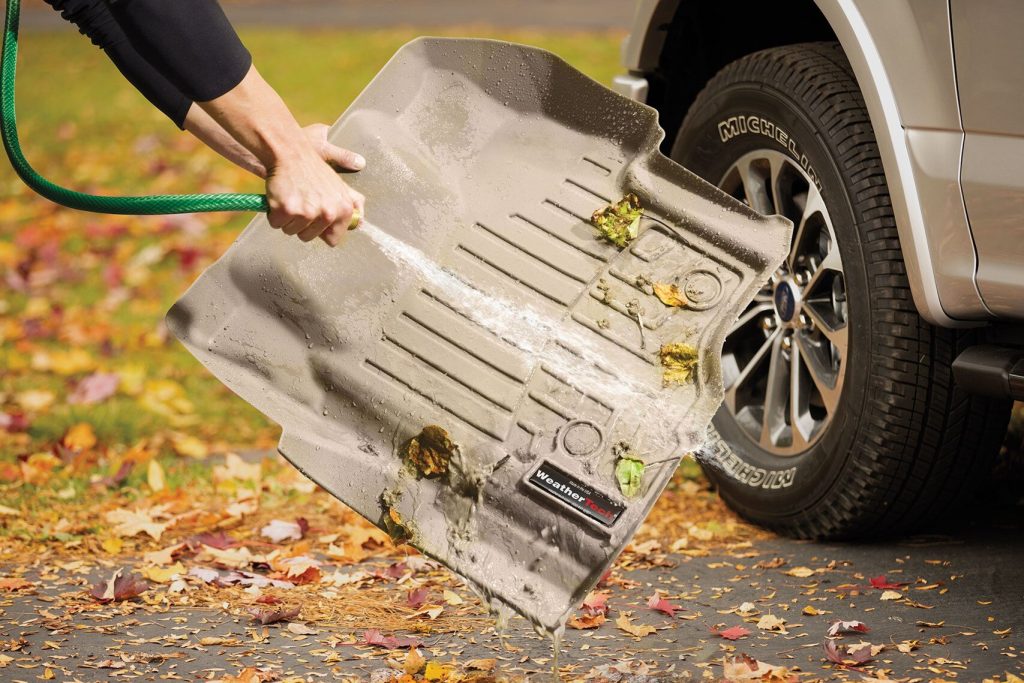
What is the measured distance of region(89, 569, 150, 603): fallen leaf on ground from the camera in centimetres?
299

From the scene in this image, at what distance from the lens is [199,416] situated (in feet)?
15.3

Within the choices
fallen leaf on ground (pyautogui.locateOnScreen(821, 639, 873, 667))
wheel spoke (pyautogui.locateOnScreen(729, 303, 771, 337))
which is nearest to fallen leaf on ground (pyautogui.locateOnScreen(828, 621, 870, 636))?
fallen leaf on ground (pyautogui.locateOnScreen(821, 639, 873, 667))

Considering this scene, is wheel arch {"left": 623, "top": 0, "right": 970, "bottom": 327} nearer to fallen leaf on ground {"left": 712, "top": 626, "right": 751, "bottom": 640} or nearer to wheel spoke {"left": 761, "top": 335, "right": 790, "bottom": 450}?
wheel spoke {"left": 761, "top": 335, "right": 790, "bottom": 450}

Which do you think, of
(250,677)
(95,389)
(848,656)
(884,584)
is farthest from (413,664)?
(95,389)

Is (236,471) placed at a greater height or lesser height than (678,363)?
lesser

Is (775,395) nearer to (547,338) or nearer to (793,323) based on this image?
(793,323)

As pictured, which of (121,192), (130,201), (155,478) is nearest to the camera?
(130,201)

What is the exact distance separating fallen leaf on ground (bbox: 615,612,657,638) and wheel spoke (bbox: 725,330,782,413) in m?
0.88

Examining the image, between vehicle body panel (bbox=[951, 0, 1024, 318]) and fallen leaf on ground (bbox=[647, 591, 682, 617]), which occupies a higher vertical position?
vehicle body panel (bbox=[951, 0, 1024, 318])

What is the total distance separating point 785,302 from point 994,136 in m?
0.87

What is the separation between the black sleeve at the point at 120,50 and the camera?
2.45 m

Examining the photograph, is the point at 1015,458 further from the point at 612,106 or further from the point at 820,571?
the point at 612,106

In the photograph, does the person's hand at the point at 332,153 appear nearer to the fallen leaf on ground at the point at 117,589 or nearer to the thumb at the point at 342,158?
the thumb at the point at 342,158

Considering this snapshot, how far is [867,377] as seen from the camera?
2939 mm
